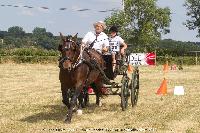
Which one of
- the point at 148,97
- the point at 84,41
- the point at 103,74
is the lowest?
the point at 148,97

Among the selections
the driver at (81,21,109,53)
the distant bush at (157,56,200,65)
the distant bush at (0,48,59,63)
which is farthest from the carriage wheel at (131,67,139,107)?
the distant bush at (157,56,200,65)

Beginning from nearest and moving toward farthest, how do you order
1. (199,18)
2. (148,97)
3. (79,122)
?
(79,122) < (148,97) < (199,18)

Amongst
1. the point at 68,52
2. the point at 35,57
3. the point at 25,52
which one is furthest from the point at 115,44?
the point at 25,52

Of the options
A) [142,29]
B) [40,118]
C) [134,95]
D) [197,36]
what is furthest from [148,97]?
[197,36]

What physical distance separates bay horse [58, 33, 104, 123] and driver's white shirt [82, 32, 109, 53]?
1.78 ft

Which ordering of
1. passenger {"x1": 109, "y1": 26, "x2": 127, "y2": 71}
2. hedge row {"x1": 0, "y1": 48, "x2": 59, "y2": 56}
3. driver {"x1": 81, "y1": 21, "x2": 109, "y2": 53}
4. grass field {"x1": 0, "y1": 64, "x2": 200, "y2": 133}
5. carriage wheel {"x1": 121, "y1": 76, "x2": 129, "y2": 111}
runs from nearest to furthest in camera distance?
grass field {"x1": 0, "y1": 64, "x2": 200, "y2": 133} < driver {"x1": 81, "y1": 21, "x2": 109, "y2": 53} < carriage wheel {"x1": 121, "y1": 76, "x2": 129, "y2": 111} < passenger {"x1": 109, "y1": 26, "x2": 127, "y2": 71} < hedge row {"x1": 0, "y1": 48, "x2": 59, "y2": 56}

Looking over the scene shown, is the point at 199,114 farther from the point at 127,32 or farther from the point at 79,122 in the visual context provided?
the point at 127,32

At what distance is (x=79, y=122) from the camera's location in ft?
37.3

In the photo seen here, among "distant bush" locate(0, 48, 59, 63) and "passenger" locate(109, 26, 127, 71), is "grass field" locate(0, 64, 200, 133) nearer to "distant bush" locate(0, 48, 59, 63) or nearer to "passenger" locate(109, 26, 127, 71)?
"passenger" locate(109, 26, 127, 71)

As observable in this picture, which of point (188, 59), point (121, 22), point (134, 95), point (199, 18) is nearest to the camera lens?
point (134, 95)

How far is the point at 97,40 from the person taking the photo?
13.3 m

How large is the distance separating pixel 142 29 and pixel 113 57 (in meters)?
78.3

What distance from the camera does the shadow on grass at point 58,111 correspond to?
1196 centimetres

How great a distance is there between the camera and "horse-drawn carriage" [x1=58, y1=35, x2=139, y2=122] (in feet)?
36.9
